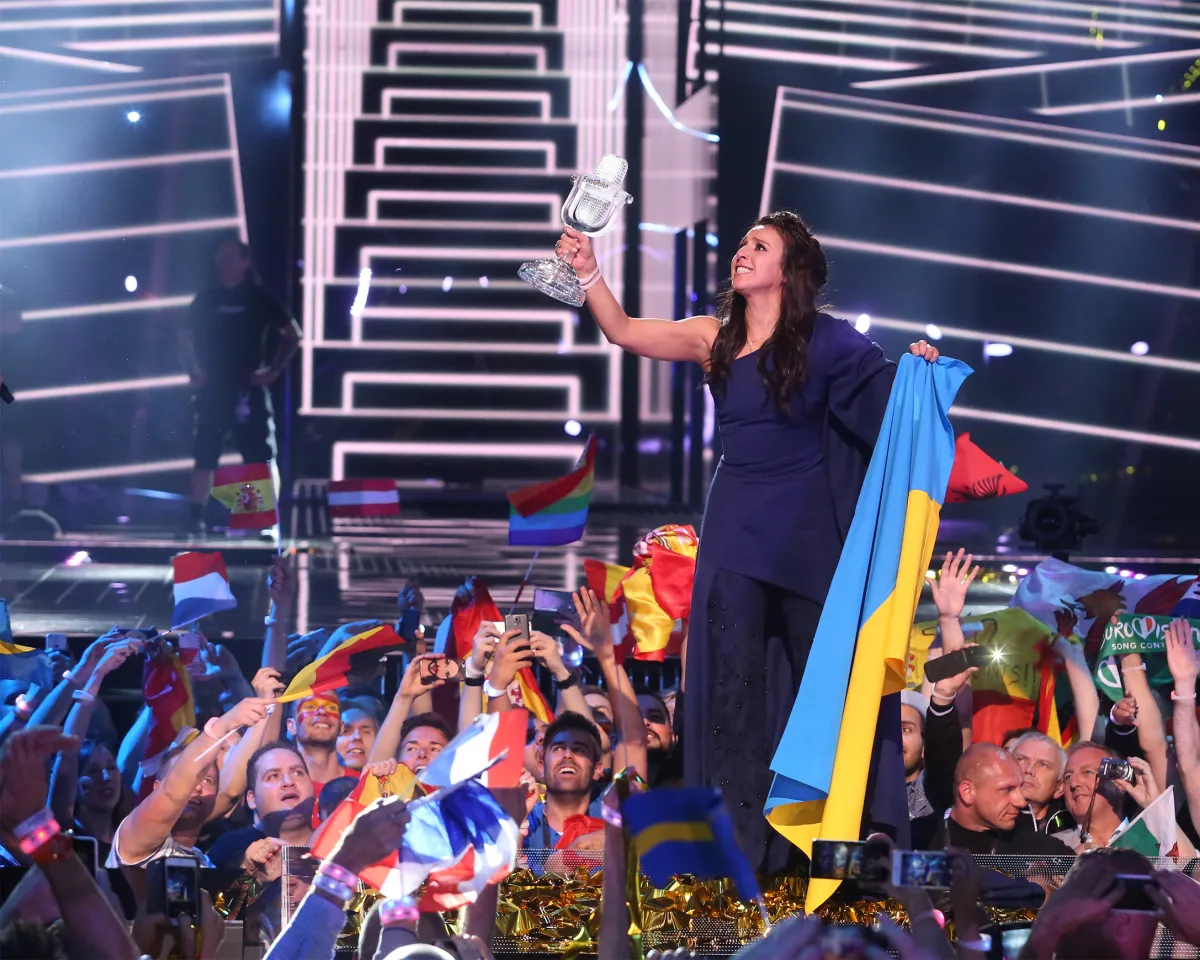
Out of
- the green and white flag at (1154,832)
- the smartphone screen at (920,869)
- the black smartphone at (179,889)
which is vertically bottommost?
the green and white flag at (1154,832)

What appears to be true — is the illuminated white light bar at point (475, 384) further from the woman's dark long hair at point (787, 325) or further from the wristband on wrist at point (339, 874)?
the wristband on wrist at point (339, 874)

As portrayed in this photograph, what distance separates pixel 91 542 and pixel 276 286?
60.5 inches

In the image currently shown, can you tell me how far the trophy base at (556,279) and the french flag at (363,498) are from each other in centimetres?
365

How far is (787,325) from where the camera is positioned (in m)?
3.20

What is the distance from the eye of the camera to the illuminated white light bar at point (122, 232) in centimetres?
739

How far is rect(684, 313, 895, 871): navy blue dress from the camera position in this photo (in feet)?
10.4

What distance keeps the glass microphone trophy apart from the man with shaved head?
144 centimetres

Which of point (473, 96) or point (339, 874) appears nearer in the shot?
point (339, 874)

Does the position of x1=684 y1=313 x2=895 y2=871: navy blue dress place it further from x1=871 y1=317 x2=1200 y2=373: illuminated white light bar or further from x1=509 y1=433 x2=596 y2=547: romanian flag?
x1=871 y1=317 x2=1200 y2=373: illuminated white light bar

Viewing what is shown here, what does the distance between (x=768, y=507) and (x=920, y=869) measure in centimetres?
95

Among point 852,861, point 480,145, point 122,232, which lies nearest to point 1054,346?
point 480,145

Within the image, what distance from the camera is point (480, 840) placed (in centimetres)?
229

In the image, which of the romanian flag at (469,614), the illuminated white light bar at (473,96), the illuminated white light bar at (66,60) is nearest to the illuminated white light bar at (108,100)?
the illuminated white light bar at (66,60)

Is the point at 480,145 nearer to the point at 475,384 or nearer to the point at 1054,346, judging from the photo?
the point at 475,384
